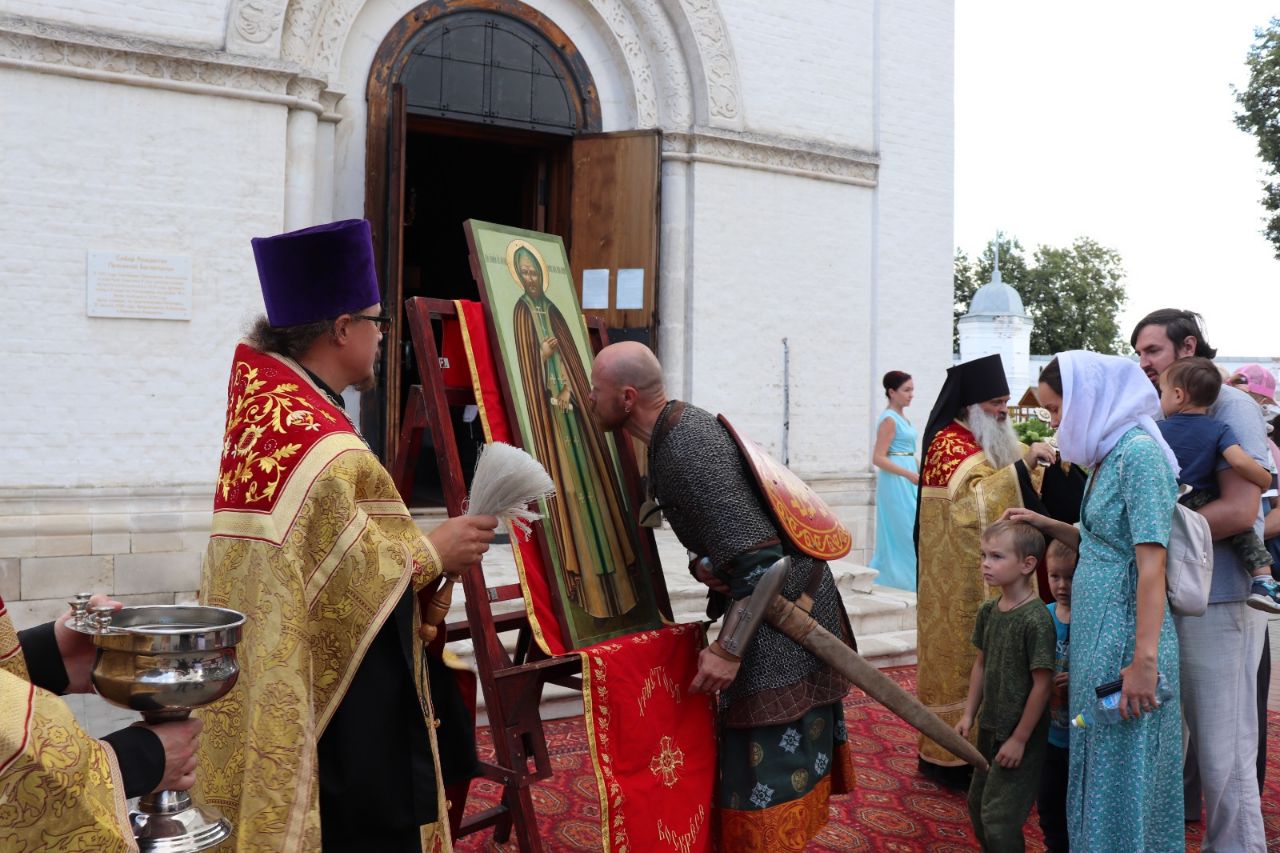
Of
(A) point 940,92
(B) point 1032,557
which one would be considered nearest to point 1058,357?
(B) point 1032,557

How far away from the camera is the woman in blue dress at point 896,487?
834cm

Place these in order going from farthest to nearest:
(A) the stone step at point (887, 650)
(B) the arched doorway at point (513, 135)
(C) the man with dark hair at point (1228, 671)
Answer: (B) the arched doorway at point (513, 135) → (A) the stone step at point (887, 650) → (C) the man with dark hair at point (1228, 671)

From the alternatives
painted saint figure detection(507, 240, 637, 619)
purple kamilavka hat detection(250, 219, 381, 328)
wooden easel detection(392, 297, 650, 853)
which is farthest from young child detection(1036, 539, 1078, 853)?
purple kamilavka hat detection(250, 219, 381, 328)

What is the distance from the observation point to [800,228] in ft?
32.1

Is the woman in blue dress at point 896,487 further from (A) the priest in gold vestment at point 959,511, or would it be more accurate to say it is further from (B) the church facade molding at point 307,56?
(A) the priest in gold vestment at point 959,511

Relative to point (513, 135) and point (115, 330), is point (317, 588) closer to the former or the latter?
point (115, 330)

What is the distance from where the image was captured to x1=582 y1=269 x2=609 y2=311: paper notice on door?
29.5 feet

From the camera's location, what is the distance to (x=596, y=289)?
9.01m

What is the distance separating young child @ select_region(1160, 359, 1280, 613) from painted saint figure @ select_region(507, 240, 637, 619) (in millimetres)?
1884

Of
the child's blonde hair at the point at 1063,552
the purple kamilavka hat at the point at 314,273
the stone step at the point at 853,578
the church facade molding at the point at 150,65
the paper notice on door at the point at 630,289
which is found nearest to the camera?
the purple kamilavka hat at the point at 314,273

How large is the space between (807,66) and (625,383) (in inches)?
293

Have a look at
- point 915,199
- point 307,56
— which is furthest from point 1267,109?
point 307,56

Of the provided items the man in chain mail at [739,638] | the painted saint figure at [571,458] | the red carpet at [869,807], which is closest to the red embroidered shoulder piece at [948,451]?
the red carpet at [869,807]

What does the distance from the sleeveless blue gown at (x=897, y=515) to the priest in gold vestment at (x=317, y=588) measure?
6344mm
